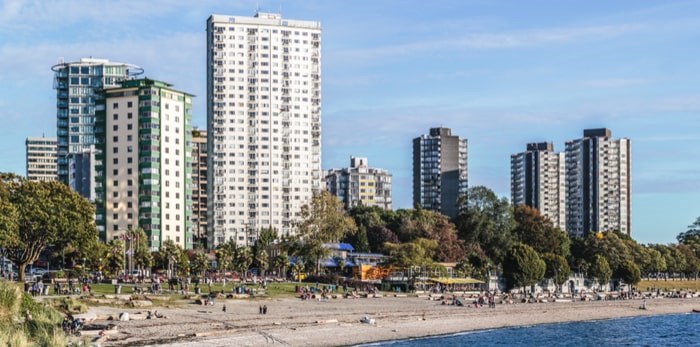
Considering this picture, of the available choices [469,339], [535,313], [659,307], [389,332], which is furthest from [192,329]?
[659,307]

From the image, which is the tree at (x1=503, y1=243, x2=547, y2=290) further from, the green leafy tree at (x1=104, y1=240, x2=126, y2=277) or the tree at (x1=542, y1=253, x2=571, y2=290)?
the green leafy tree at (x1=104, y1=240, x2=126, y2=277)

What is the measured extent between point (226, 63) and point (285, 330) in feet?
410

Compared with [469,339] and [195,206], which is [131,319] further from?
[195,206]

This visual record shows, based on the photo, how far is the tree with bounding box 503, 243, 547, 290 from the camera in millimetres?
130750

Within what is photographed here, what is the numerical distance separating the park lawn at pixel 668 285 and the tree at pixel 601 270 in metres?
17.6

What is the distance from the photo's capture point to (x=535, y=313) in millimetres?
103688

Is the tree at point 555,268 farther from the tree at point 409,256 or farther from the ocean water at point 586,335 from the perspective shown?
the ocean water at point 586,335

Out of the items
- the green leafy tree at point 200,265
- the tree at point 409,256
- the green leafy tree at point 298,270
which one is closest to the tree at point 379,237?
the tree at point 409,256

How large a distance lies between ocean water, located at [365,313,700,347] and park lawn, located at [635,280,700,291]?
2687 inches

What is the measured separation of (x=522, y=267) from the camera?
13050cm

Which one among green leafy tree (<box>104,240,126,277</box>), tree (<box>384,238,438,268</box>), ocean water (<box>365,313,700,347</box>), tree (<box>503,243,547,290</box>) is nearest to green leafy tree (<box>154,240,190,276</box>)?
green leafy tree (<box>104,240,126,277</box>)

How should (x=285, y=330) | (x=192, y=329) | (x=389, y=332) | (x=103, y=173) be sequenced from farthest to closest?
(x=103, y=173) → (x=389, y=332) → (x=285, y=330) → (x=192, y=329)


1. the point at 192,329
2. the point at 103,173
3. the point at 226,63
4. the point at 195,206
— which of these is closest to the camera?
the point at 192,329

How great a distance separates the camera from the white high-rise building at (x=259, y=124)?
186m
